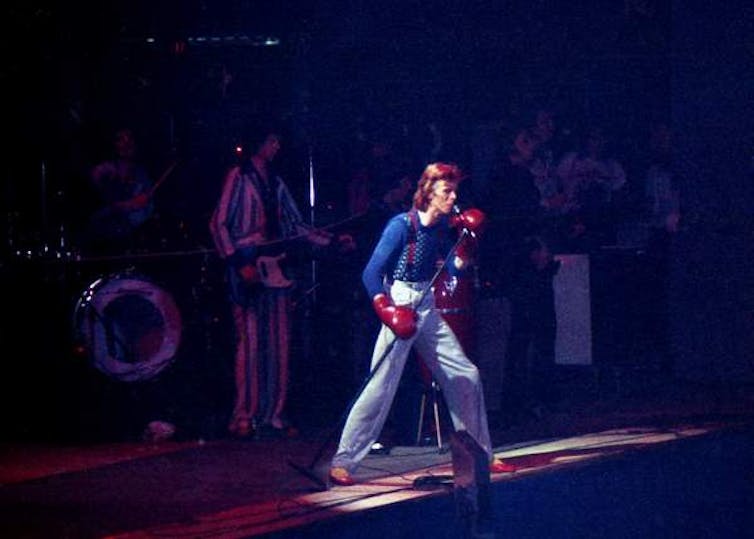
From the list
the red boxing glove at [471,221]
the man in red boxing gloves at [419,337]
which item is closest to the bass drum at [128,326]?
the man in red boxing gloves at [419,337]

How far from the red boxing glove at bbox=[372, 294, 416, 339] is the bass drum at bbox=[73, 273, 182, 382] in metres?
3.11

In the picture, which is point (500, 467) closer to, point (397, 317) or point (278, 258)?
point (397, 317)

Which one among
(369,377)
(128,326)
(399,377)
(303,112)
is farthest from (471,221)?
(303,112)

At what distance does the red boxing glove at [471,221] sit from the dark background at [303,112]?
3207mm

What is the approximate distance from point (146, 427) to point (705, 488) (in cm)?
429

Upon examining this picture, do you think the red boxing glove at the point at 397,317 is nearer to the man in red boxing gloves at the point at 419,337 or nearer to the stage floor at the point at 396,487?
the man in red boxing gloves at the point at 419,337

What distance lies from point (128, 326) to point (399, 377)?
3.10 metres

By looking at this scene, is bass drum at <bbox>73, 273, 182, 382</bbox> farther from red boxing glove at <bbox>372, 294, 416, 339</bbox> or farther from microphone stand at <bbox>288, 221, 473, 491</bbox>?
red boxing glove at <bbox>372, 294, 416, 339</bbox>

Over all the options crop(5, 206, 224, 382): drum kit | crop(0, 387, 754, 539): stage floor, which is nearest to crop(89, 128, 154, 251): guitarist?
crop(5, 206, 224, 382): drum kit

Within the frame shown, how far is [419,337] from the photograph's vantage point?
29.0 feet

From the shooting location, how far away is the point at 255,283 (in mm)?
10570

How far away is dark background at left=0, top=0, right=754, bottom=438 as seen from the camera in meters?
11.5

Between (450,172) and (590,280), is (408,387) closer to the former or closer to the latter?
(450,172)

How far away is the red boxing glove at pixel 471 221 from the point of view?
8.95m
